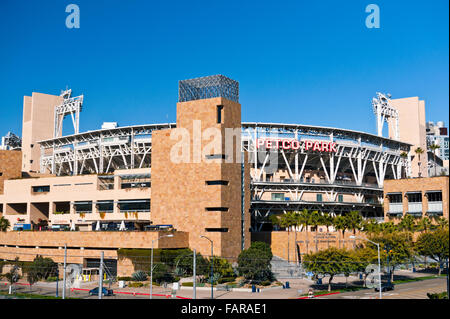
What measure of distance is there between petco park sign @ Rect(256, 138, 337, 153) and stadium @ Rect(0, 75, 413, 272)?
10.5 inches

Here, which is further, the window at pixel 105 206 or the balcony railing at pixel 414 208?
the balcony railing at pixel 414 208

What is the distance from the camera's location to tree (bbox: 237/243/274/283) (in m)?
89.4

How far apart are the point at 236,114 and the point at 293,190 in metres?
39.2

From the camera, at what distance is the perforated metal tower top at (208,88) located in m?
103

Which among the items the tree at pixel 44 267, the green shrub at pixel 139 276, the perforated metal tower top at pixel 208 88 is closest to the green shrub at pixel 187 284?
the green shrub at pixel 139 276

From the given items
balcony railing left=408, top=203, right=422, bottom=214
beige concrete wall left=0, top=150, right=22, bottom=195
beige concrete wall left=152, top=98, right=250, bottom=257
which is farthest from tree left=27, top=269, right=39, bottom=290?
balcony railing left=408, top=203, right=422, bottom=214

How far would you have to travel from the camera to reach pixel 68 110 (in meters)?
170

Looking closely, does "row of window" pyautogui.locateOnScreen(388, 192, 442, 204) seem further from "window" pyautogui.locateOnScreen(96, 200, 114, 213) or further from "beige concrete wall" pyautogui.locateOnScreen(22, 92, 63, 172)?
"beige concrete wall" pyautogui.locateOnScreen(22, 92, 63, 172)

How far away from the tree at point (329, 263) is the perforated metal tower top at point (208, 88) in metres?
38.6

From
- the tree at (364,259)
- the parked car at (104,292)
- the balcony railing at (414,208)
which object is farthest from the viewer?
the balcony railing at (414,208)

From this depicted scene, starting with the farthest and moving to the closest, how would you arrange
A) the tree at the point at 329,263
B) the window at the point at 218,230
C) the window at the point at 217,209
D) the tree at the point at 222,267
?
the window at the point at 217,209 → the window at the point at 218,230 → the tree at the point at 222,267 → the tree at the point at 329,263

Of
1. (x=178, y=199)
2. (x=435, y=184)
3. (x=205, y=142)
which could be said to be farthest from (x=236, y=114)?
(x=435, y=184)

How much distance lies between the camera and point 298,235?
114 metres

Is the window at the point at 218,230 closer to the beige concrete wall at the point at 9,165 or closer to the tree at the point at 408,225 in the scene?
the tree at the point at 408,225
